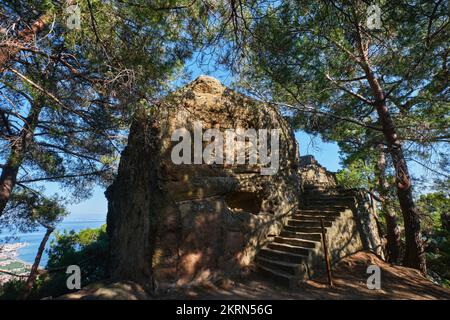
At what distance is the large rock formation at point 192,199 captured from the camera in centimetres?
516

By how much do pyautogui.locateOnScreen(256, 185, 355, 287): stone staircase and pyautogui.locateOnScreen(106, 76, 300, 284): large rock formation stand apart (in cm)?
33

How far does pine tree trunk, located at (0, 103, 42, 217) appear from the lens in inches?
181

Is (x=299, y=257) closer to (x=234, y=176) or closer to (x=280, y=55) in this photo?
(x=234, y=176)

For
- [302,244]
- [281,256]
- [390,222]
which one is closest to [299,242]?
[302,244]

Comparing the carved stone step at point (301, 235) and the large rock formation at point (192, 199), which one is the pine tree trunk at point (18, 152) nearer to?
the large rock formation at point (192, 199)

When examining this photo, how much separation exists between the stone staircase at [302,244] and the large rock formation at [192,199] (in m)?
0.33

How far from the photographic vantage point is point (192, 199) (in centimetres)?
561

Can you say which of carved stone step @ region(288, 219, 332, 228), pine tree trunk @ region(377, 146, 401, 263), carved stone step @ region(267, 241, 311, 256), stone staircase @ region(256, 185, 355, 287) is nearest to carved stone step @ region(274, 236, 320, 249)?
stone staircase @ region(256, 185, 355, 287)

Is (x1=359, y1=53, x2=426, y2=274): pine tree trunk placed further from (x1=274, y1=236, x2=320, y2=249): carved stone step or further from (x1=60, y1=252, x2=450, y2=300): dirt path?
(x1=274, y1=236, x2=320, y2=249): carved stone step

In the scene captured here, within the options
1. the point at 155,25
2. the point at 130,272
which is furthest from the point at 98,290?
the point at 155,25

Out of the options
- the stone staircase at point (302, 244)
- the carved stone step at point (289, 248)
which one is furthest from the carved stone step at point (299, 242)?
the carved stone step at point (289, 248)

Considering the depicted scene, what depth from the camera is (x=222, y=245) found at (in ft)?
19.0
